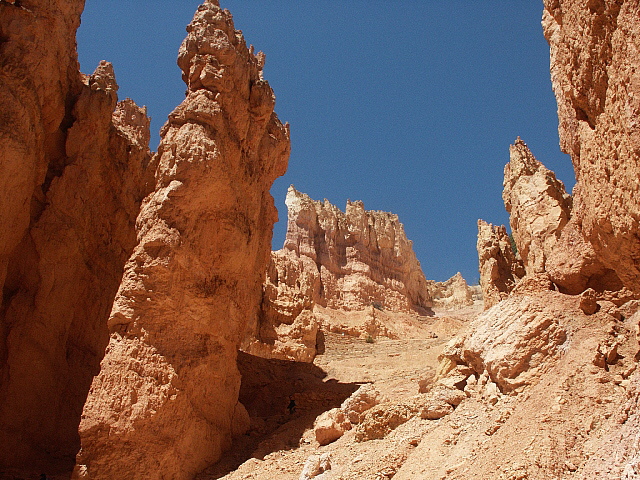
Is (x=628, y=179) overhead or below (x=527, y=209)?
below

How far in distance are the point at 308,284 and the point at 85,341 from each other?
15431 millimetres

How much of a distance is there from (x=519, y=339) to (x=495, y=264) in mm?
13195

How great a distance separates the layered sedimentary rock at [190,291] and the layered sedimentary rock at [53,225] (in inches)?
113

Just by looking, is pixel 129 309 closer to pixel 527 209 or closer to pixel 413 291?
pixel 527 209

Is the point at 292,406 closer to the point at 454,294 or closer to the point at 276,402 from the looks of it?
the point at 276,402

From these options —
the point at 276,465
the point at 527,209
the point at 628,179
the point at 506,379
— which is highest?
the point at 527,209

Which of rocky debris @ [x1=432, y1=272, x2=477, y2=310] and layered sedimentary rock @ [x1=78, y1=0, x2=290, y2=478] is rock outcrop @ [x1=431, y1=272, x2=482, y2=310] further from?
layered sedimentary rock @ [x1=78, y1=0, x2=290, y2=478]

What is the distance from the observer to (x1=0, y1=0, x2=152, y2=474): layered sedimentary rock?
12.6m

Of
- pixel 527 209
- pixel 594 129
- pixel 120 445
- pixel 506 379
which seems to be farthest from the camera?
pixel 527 209

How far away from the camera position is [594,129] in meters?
5.58

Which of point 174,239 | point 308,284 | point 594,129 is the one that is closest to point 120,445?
point 174,239

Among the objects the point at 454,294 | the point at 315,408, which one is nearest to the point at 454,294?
the point at 454,294

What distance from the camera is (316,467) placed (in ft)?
30.6

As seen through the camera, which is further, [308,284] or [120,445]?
A: [308,284]
